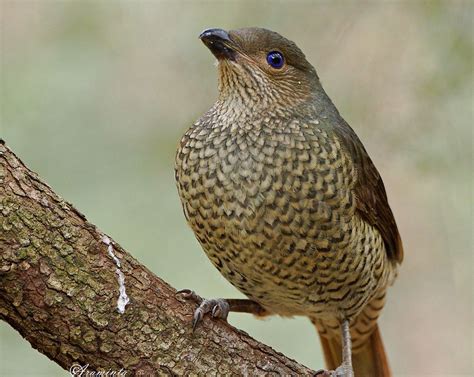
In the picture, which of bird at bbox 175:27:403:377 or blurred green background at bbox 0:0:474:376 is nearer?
bird at bbox 175:27:403:377

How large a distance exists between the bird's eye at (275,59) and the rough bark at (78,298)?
1123 millimetres

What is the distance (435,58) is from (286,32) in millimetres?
810

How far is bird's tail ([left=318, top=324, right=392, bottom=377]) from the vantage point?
167 inches

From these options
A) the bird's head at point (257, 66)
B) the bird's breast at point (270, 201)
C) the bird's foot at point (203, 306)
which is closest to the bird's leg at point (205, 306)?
the bird's foot at point (203, 306)

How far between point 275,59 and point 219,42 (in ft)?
0.98

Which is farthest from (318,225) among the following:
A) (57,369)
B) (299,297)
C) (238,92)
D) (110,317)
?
(57,369)

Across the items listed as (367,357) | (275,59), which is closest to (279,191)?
(275,59)

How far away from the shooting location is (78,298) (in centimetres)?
279

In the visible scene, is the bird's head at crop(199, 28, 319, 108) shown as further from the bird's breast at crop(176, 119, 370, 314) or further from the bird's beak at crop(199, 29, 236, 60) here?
the bird's breast at crop(176, 119, 370, 314)

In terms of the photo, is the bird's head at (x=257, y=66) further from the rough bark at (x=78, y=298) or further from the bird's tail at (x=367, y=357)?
the bird's tail at (x=367, y=357)

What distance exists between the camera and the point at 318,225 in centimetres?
334

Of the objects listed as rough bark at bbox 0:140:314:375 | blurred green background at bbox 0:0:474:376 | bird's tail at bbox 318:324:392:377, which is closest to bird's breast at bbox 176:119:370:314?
rough bark at bbox 0:140:314:375

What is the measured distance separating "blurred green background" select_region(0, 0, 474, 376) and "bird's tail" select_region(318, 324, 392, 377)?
1.68 ft

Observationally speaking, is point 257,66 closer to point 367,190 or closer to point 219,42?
point 219,42
